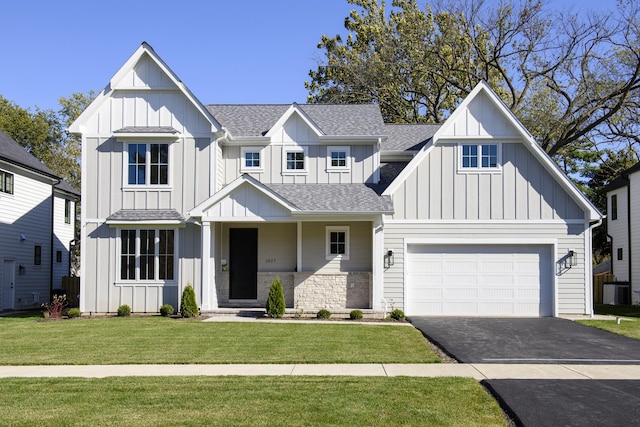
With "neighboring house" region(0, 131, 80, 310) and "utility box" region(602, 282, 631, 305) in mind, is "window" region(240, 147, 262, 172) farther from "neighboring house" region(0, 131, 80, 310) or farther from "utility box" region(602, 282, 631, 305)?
"utility box" region(602, 282, 631, 305)

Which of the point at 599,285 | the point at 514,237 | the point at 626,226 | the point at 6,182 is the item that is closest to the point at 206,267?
the point at 514,237

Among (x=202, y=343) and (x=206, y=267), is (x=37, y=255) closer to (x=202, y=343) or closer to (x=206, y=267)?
(x=206, y=267)

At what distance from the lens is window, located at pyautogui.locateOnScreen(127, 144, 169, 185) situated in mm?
20281

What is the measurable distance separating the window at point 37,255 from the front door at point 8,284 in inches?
75.4

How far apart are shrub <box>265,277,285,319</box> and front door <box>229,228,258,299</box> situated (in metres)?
2.64

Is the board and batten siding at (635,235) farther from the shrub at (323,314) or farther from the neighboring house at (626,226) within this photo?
the shrub at (323,314)

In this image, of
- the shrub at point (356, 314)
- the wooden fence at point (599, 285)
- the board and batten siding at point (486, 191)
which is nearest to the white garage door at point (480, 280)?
the board and batten siding at point (486, 191)

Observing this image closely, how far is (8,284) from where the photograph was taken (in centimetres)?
2495

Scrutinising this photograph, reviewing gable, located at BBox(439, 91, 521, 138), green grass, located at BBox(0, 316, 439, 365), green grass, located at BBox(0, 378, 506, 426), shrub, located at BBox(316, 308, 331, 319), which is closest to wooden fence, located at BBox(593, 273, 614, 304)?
gable, located at BBox(439, 91, 521, 138)

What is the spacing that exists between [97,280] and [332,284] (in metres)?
7.49

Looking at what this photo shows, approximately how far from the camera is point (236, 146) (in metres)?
21.6

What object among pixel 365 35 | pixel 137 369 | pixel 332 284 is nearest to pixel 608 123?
pixel 365 35

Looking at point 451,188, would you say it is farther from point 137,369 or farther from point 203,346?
point 137,369

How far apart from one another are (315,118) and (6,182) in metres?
12.3
